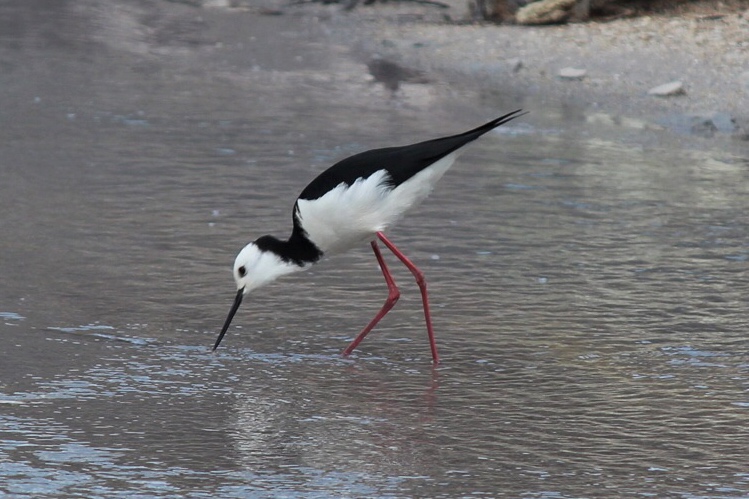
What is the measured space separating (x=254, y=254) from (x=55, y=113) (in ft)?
21.0

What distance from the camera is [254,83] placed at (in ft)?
47.6

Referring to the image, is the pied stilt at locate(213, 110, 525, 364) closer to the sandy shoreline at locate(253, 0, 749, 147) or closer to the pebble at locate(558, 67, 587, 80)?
the sandy shoreline at locate(253, 0, 749, 147)

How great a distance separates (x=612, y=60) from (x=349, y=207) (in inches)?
363

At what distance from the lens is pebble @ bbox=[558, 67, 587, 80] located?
565 inches

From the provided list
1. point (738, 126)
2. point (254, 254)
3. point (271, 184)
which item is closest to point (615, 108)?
point (738, 126)

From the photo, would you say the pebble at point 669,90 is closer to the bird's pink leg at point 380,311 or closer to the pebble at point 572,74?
the pebble at point 572,74

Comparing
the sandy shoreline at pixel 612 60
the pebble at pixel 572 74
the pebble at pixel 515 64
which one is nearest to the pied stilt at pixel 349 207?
the sandy shoreline at pixel 612 60

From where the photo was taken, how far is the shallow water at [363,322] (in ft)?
15.1

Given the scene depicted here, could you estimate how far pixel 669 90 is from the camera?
13.0 metres

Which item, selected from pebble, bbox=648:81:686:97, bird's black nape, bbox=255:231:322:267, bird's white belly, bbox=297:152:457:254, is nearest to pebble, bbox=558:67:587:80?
pebble, bbox=648:81:686:97

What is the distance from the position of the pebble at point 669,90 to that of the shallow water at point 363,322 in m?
1.38

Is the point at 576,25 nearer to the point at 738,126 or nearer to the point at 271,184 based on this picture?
the point at 738,126

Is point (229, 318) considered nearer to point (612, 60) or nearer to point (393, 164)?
point (393, 164)

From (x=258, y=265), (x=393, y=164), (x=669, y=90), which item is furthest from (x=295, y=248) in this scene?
A: (x=669, y=90)
